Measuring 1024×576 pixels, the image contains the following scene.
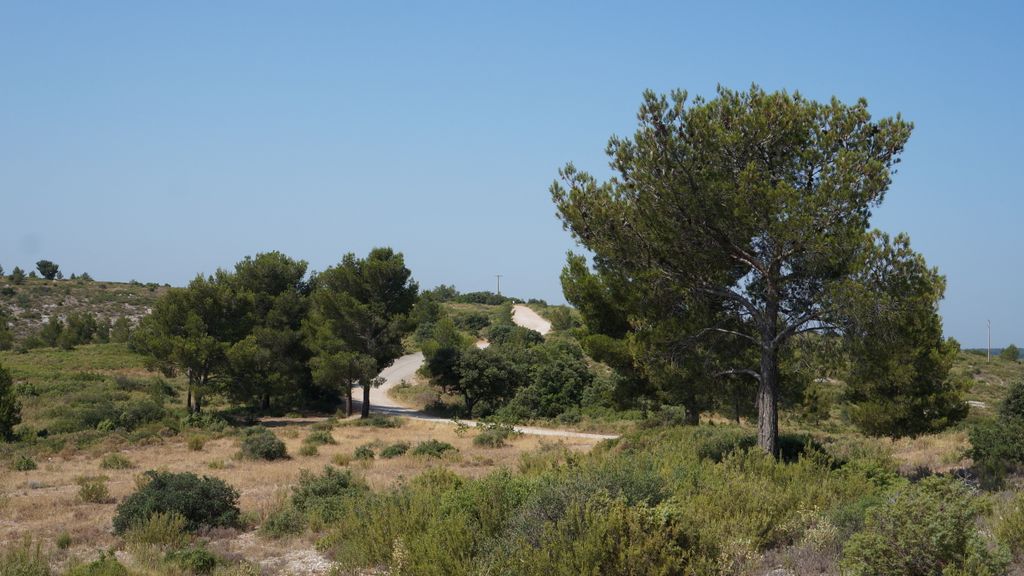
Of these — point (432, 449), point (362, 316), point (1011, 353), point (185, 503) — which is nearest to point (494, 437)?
point (432, 449)

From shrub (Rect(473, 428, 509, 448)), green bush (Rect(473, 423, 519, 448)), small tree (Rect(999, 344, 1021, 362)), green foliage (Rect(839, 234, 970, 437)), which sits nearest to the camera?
green foliage (Rect(839, 234, 970, 437))

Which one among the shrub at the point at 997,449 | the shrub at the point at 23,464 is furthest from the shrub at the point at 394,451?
the shrub at the point at 997,449

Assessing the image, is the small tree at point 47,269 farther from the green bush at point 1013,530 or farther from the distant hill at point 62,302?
the green bush at point 1013,530

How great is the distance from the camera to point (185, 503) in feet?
40.9

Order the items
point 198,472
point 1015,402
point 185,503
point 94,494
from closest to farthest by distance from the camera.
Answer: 1. point 185,503
2. point 94,494
3. point 198,472
4. point 1015,402

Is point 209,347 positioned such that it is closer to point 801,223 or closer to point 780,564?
point 801,223

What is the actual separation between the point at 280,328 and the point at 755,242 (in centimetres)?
3355

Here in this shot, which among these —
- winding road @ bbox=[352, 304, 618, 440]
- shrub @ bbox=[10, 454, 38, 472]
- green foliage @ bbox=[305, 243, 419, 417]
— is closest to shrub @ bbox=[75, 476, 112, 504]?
shrub @ bbox=[10, 454, 38, 472]

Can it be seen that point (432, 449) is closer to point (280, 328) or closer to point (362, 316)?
point (362, 316)

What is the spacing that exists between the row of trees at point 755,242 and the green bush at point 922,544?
261 inches

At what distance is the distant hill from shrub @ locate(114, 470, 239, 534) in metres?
60.6

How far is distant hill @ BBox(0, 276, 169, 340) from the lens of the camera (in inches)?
2808

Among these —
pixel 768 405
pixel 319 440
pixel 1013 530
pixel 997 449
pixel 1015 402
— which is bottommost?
pixel 319 440

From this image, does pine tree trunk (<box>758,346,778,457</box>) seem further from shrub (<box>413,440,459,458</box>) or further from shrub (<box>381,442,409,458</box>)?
shrub (<box>381,442,409,458</box>)
